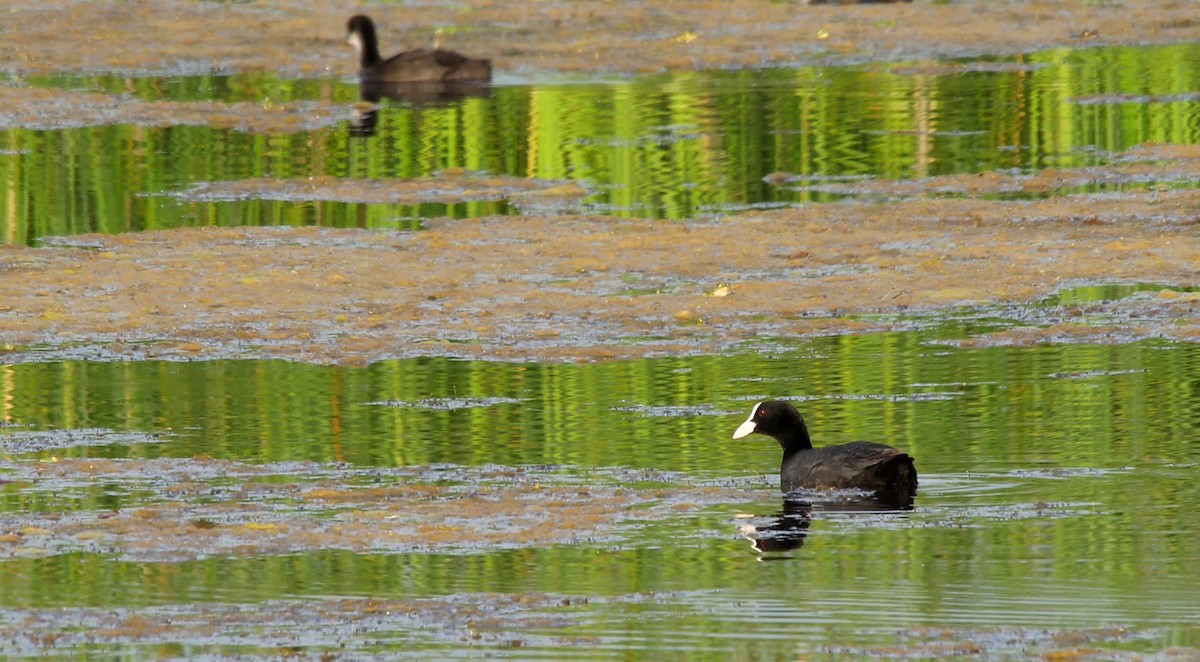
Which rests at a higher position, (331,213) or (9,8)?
(9,8)

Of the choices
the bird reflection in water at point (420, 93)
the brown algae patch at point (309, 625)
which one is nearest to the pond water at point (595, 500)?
the brown algae patch at point (309, 625)

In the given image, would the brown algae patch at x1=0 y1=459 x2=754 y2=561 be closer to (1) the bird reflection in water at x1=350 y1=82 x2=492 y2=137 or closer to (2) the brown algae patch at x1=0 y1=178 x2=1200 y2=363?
(2) the brown algae patch at x1=0 y1=178 x2=1200 y2=363

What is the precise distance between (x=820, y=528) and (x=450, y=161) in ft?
31.4

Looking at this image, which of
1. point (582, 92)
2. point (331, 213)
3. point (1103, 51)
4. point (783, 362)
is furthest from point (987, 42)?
point (783, 362)

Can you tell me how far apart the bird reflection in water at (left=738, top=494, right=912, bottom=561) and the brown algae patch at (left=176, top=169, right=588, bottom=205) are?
7.16 m

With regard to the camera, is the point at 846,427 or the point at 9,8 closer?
the point at 846,427

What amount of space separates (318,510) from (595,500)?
99 cm

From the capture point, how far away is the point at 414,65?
22562mm

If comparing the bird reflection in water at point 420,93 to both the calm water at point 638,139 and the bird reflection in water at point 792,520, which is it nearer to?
the calm water at point 638,139

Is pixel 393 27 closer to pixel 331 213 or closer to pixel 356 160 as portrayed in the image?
pixel 356 160

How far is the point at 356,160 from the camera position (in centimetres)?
1786

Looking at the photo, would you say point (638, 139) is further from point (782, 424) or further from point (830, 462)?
point (830, 462)

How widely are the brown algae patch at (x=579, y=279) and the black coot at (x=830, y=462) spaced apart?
1.95 m

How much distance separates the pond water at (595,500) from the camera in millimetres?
7086
